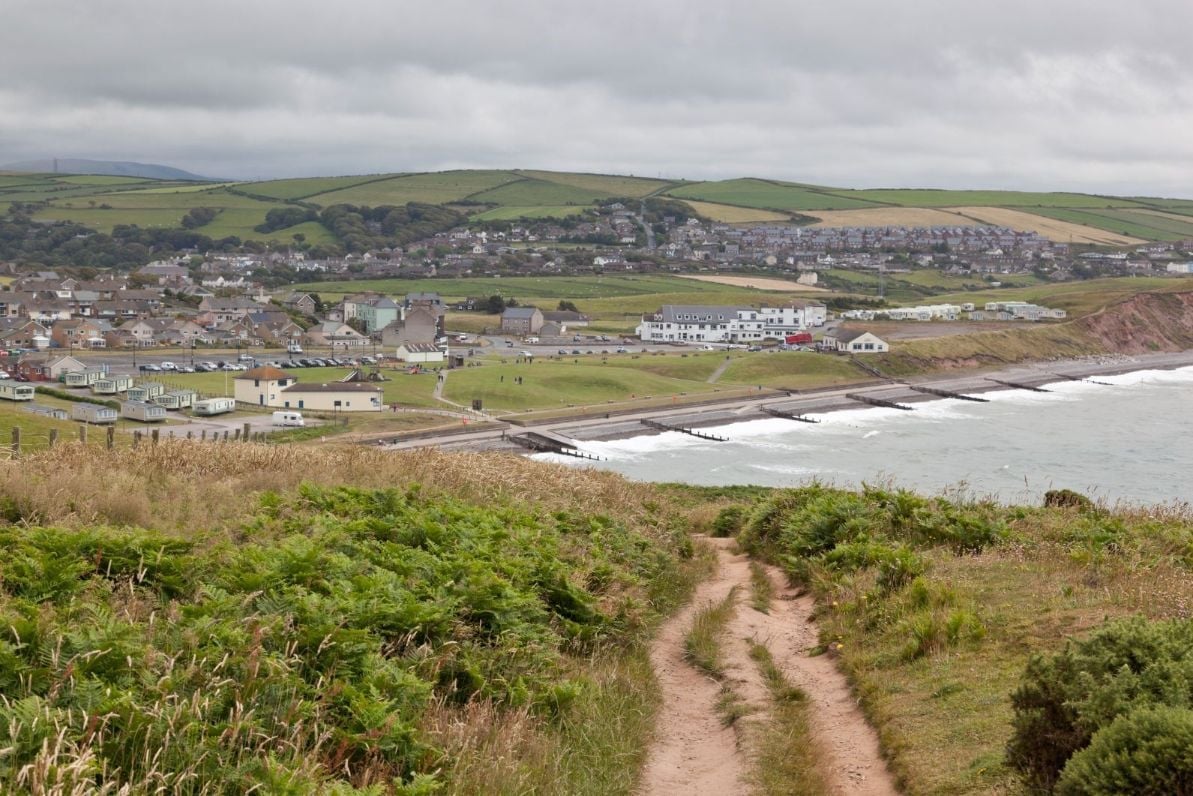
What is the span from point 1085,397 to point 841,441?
29424mm

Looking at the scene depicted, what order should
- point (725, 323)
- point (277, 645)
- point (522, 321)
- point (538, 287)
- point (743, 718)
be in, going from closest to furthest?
point (277, 645)
point (743, 718)
point (522, 321)
point (725, 323)
point (538, 287)

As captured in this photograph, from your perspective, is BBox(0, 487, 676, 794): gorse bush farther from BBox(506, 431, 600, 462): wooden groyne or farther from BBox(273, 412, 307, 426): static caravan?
BBox(273, 412, 307, 426): static caravan

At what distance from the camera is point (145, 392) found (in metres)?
61.8

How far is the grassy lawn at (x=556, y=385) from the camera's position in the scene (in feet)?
224

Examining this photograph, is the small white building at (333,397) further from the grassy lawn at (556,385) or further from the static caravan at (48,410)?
the static caravan at (48,410)

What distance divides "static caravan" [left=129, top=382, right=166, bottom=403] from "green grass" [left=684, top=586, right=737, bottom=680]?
55.0m

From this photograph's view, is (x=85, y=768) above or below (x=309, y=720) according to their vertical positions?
above

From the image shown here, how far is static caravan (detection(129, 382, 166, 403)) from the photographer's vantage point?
61.2 meters

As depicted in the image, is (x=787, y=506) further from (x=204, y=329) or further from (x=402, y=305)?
(x=402, y=305)

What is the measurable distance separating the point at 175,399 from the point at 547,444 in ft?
73.6

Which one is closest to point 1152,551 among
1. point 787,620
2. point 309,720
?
point 787,620

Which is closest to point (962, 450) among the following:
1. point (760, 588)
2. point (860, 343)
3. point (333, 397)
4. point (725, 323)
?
point (333, 397)

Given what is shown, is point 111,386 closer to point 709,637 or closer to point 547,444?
point 547,444

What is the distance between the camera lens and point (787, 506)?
58.3ft
